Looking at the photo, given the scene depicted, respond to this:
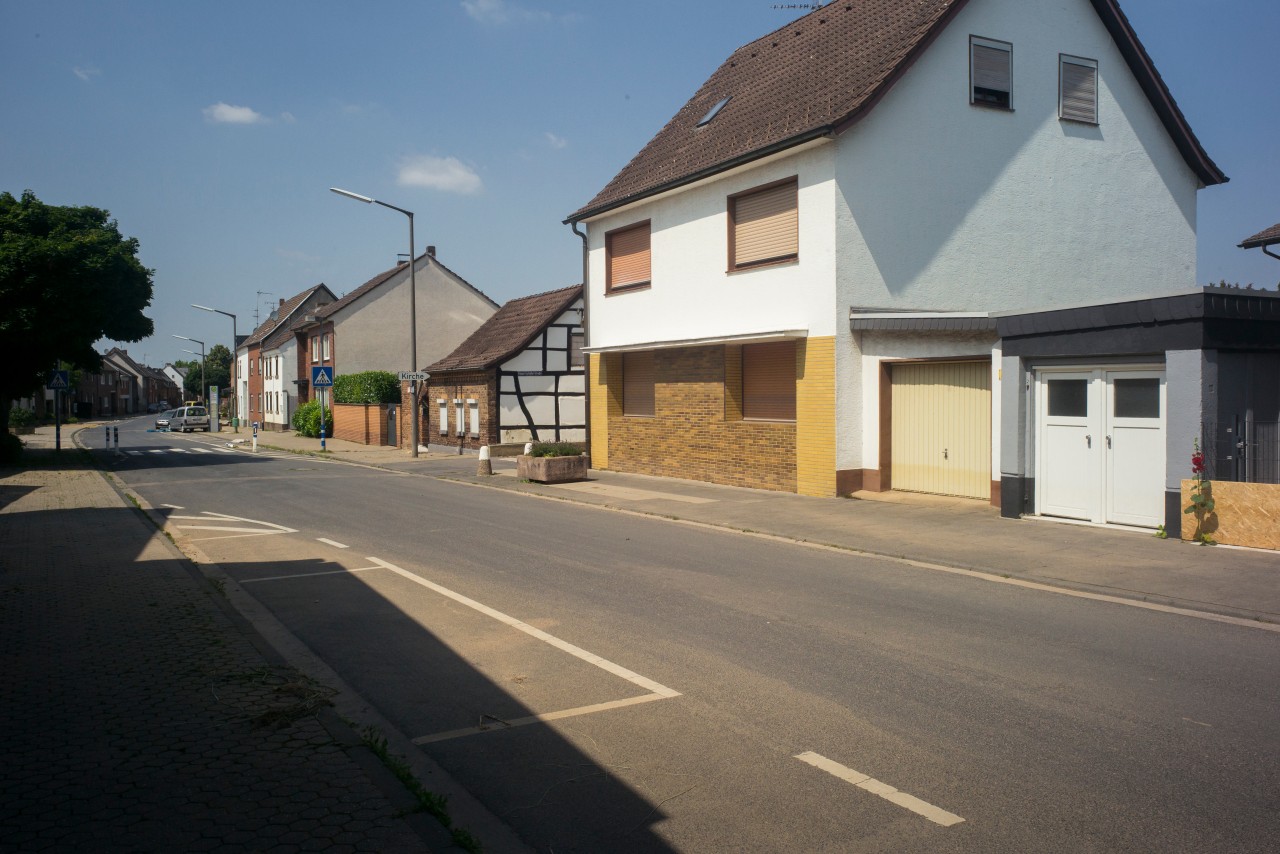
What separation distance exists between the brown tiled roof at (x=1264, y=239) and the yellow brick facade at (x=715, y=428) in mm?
15863

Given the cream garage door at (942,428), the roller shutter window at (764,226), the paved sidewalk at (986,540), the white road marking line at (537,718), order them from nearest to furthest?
the white road marking line at (537,718) → the paved sidewalk at (986,540) → the cream garage door at (942,428) → the roller shutter window at (764,226)

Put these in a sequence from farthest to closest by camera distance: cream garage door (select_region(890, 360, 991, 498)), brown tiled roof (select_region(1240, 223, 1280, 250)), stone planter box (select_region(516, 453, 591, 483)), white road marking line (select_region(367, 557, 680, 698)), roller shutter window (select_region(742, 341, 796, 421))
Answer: brown tiled roof (select_region(1240, 223, 1280, 250))
stone planter box (select_region(516, 453, 591, 483))
roller shutter window (select_region(742, 341, 796, 421))
cream garage door (select_region(890, 360, 991, 498))
white road marking line (select_region(367, 557, 680, 698))

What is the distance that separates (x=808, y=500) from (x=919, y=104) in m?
7.24

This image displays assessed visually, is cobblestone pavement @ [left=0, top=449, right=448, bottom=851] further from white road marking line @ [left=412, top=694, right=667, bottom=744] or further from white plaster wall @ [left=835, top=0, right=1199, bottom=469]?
white plaster wall @ [left=835, top=0, right=1199, bottom=469]

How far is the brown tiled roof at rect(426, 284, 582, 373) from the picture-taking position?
3098cm

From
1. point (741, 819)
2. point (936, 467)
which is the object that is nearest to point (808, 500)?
point (936, 467)

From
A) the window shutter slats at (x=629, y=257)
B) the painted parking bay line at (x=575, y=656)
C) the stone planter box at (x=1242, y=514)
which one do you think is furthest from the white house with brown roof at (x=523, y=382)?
the painted parking bay line at (x=575, y=656)

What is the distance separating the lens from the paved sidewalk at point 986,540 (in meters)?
8.77

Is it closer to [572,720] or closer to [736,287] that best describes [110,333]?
[736,287]

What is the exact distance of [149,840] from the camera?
371 cm

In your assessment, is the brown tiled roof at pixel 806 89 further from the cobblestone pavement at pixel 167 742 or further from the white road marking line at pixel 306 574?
the cobblestone pavement at pixel 167 742

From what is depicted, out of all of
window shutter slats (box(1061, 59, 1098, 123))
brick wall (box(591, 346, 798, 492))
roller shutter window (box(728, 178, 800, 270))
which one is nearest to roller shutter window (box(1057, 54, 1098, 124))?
window shutter slats (box(1061, 59, 1098, 123))

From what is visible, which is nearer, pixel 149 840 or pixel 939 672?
pixel 149 840

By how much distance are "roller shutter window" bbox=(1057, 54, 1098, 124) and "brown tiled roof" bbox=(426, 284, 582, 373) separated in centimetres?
1707
